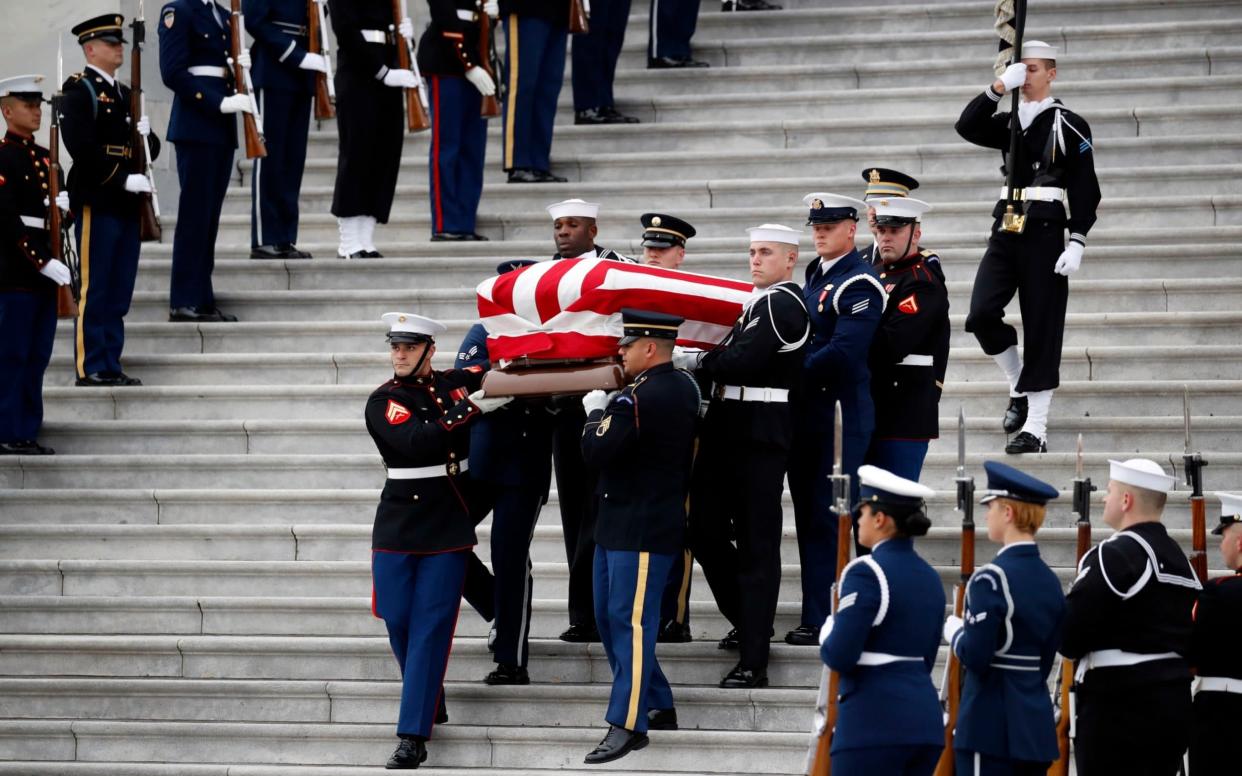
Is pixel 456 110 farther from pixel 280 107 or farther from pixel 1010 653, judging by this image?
pixel 1010 653

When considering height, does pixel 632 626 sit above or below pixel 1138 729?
above

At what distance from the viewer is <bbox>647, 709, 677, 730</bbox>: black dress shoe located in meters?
8.15

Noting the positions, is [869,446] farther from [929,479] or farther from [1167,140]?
[1167,140]

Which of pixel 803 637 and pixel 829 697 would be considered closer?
pixel 829 697

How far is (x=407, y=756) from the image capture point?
8.15 m

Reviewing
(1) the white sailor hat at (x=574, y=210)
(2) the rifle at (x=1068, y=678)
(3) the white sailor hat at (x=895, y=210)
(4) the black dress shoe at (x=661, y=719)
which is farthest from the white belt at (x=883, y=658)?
(1) the white sailor hat at (x=574, y=210)

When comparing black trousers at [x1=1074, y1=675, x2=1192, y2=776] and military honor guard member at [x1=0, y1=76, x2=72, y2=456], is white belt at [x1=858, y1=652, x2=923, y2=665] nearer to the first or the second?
black trousers at [x1=1074, y1=675, x2=1192, y2=776]

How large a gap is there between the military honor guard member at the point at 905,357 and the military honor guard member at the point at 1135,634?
5.92 ft

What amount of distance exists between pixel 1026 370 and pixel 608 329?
8.12ft

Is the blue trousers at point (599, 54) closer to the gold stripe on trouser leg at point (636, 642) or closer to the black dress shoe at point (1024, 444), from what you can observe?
the black dress shoe at point (1024, 444)

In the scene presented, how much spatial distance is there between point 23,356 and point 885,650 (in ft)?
19.1

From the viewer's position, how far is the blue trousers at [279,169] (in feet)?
39.1

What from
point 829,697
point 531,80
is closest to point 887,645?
point 829,697

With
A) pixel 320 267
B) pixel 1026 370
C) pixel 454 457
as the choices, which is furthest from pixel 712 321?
pixel 320 267
